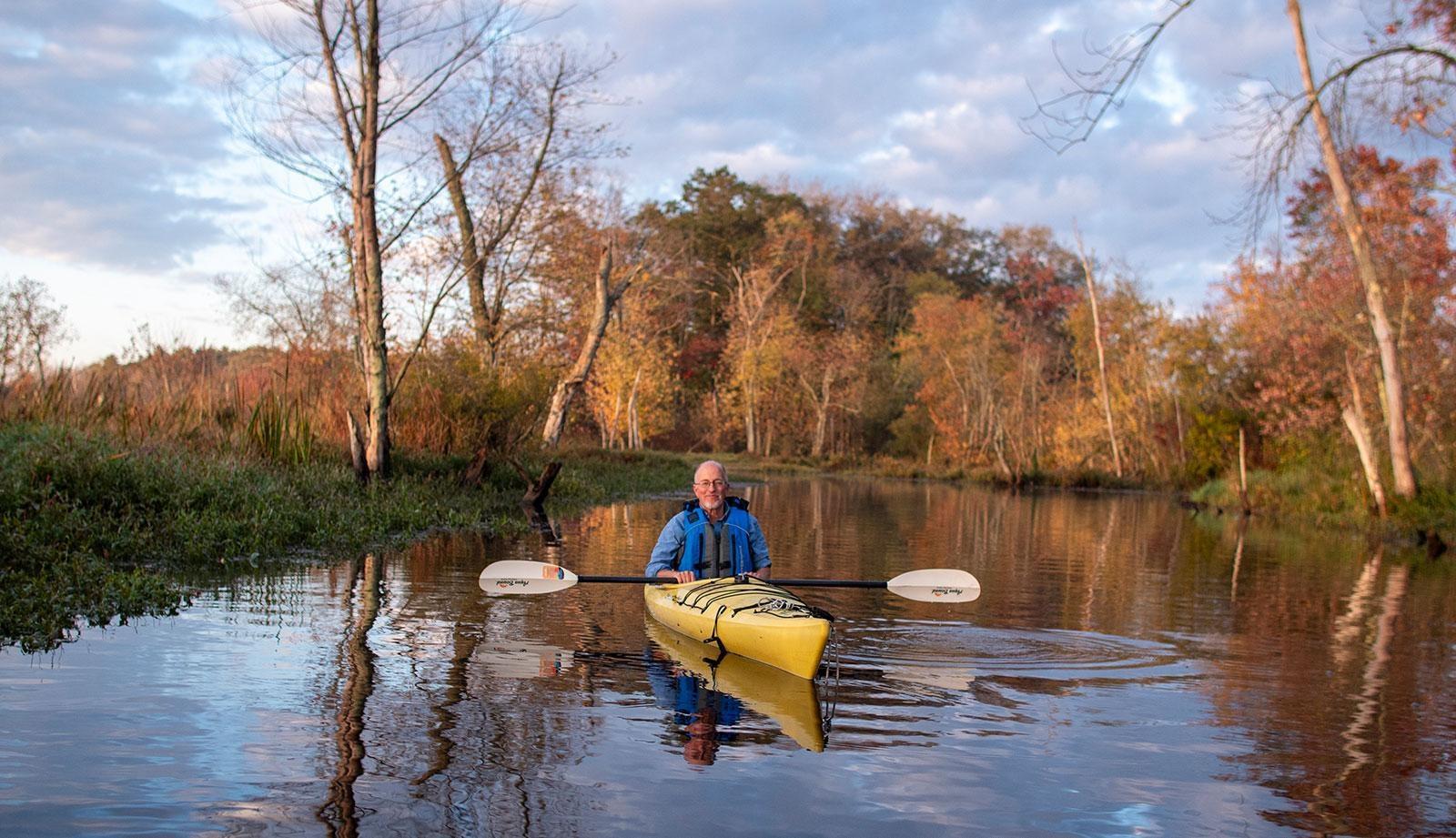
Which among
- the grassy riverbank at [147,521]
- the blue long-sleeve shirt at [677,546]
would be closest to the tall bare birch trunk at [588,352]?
the grassy riverbank at [147,521]

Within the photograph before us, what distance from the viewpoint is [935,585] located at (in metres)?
8.84

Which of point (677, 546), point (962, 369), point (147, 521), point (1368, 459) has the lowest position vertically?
point (677, 546)

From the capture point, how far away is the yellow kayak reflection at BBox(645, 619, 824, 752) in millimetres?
6316

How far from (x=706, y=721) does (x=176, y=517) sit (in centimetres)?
688

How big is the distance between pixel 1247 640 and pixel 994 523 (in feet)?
41.9

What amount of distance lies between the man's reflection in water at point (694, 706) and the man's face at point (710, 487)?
4.37 feet

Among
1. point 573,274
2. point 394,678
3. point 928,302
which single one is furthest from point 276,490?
point 928,302

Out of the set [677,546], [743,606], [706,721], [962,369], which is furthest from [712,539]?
[962,369]

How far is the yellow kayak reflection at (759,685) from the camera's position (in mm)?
6316

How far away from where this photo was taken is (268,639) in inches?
306

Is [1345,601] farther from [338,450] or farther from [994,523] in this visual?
[338,450]

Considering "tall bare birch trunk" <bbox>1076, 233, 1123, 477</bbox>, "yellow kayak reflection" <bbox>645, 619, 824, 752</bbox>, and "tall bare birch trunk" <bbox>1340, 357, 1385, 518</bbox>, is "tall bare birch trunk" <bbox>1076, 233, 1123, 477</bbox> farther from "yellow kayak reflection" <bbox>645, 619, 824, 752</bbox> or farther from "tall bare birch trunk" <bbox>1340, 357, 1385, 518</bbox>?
"yellow kayak reflection" <bbox>645, 619, 824, 752</bbox>

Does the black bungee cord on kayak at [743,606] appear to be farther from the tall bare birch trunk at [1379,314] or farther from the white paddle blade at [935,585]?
the tall bare birch trunk at [1379,314]

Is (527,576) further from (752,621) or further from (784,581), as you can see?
(752,621)
